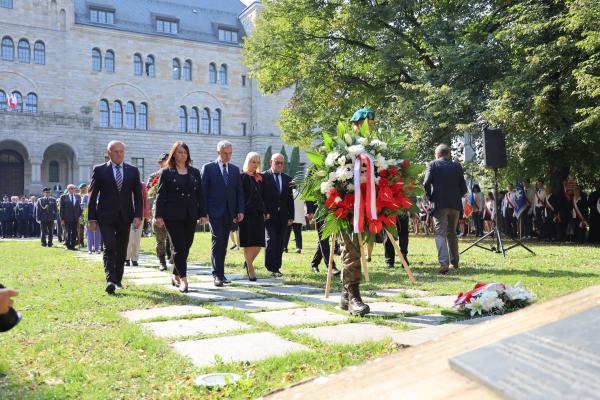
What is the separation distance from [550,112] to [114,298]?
47.0 ft

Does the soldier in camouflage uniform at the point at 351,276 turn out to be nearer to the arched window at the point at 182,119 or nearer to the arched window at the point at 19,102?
the arched window at the point at 19,102

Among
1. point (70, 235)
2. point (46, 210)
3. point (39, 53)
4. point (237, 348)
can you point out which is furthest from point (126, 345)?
point (39, 53)

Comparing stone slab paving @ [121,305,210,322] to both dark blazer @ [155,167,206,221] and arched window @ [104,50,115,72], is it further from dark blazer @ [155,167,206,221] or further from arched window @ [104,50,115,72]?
arched window @ [104,50,115,72]

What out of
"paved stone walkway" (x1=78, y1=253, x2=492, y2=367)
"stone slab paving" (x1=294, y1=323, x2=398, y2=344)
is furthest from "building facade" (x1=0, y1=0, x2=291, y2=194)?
"stone slab paving" (x1=294, y1=323, x2=398, y2=344)

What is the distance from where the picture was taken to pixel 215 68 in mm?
52438

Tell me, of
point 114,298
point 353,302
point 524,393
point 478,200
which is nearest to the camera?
point 524,393

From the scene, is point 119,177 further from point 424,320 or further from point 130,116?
point 130,116

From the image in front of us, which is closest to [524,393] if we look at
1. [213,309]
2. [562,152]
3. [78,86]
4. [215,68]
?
[213,309]

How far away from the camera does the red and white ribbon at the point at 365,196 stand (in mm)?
5645

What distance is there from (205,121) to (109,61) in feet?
31.9

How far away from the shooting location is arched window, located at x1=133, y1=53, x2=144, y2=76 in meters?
48.4

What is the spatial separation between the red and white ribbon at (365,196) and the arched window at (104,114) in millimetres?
44850

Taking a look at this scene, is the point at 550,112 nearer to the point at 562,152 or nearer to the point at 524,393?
the point at 562,152

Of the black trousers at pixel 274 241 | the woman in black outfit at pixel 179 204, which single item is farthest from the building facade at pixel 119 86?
the woman in black outfit at pixel 179 204
